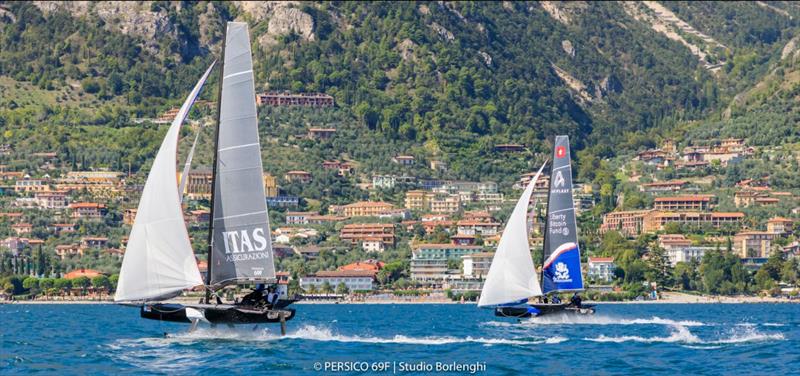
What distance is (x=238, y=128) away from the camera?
1854 inches

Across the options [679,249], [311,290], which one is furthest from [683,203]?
[311,290]

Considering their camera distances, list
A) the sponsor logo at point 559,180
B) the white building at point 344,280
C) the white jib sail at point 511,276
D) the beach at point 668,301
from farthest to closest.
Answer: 1. the white building at point 344,280
2. the beach at point 668,301
3. the sponsor logo at point 559,180
4. the white jib sail at point 511,276

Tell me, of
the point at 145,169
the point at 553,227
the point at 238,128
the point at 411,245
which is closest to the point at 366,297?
the point at 411,245

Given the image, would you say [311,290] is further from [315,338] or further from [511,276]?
[315,338]

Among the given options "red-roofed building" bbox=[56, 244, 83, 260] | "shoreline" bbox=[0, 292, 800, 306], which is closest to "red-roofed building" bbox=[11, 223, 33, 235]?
"red-roofed building" bbox=[56, 244, 83, 260]

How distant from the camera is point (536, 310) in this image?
64375mm

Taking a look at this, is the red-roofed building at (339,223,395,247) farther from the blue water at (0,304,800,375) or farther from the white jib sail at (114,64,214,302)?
the white jib sail at (114,64,214,302)

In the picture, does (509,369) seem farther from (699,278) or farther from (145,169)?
(145,169)

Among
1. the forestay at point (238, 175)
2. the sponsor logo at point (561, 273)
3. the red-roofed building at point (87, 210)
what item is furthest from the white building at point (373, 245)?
the forestay at point (238, 175)

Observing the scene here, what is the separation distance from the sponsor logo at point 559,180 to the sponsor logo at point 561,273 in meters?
3.03

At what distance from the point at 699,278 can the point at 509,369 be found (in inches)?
4333

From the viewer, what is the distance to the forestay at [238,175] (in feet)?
155

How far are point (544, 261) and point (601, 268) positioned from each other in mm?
87107

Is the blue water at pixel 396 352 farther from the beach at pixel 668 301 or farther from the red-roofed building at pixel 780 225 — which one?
the red-roofed building at pixel 780 225
